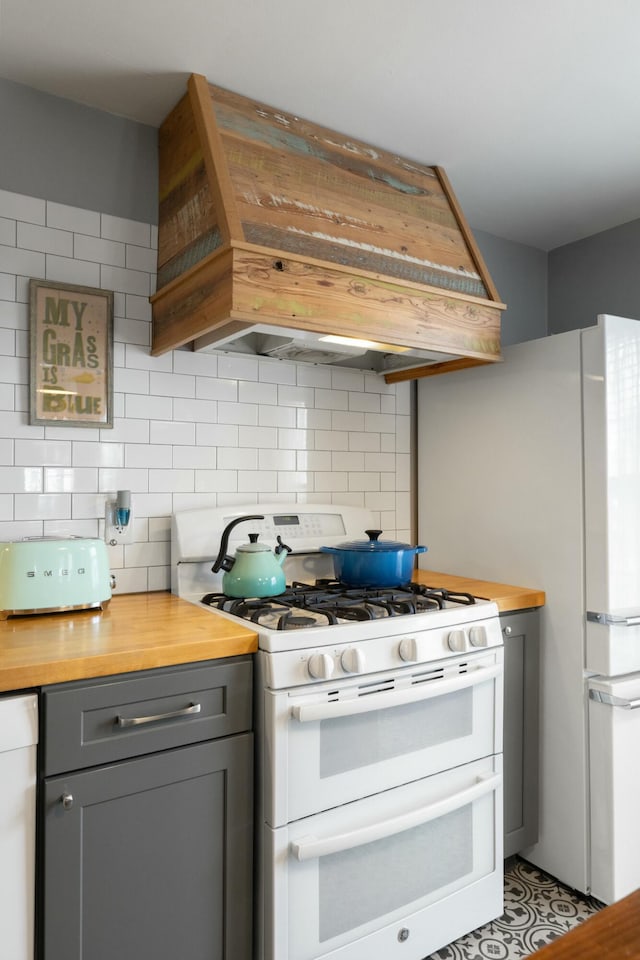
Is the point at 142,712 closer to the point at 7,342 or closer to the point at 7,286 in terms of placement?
the point at 7,342

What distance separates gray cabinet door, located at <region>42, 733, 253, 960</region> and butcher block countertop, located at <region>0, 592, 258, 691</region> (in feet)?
0.71

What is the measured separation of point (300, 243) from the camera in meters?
1.91

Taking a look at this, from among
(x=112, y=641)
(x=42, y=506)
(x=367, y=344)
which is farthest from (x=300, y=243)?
(x=112, y=641)

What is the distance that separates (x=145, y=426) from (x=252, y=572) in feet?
2.06

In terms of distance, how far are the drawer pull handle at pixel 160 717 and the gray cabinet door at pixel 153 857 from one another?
8cm

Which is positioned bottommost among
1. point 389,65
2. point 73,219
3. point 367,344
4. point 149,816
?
point 149,816

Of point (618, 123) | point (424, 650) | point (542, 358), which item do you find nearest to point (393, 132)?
point (618, 123)

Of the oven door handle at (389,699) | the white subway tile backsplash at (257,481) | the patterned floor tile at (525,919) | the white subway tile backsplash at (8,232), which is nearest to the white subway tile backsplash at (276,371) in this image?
the white subway tile backsplash at (257,481)

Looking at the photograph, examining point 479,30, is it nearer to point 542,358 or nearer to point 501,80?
point 501,80

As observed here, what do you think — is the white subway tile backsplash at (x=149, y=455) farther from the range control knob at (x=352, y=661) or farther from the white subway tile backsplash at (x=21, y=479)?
the range control knob at (x=352, y=661)

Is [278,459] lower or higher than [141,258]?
lower

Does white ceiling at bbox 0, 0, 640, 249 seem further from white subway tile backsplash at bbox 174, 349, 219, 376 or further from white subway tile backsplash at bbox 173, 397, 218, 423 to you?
white subway tile backsplash at bbox 173, 397, 218, 423

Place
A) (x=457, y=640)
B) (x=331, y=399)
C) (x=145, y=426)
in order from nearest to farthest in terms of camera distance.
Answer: (x=457, y=640) → (x=145, y=426) → (x=331, y=399)

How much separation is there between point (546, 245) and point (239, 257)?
83.6 inches
